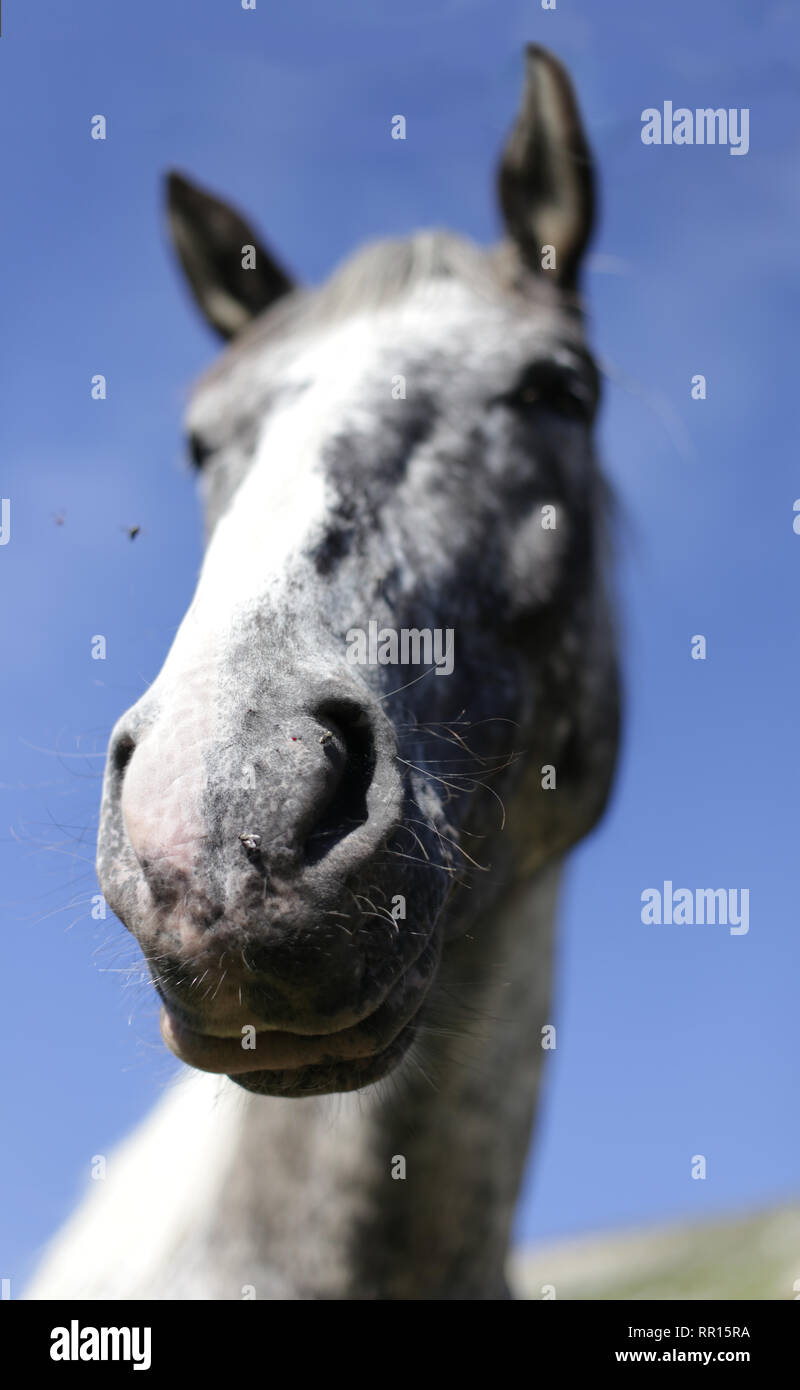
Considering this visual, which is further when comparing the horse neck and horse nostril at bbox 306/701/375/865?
the horse neck

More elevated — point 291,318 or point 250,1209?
point 291,318

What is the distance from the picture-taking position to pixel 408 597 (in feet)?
7.61

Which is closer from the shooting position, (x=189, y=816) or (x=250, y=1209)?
(x=189, y=816)

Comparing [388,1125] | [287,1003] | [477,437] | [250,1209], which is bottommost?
[250,1209]

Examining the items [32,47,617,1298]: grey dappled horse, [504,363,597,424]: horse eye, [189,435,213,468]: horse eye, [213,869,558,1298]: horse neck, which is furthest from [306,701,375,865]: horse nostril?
[189,435,213,468]: horse eye

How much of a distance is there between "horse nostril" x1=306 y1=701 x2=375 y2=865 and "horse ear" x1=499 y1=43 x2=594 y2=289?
2.30 metres

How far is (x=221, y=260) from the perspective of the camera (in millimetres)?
4082

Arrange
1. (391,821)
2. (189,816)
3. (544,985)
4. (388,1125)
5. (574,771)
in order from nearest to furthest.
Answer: (189,816)
(391,821)
(388,1125)
(574,771)
(544,985)

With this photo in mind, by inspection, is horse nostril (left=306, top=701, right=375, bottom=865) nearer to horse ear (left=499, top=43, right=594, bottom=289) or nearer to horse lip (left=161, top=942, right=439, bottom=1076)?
horse lip (left=161, top=942, right=439, bottom=1076)

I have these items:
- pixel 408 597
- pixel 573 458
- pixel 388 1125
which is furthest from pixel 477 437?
pixel 388 1125

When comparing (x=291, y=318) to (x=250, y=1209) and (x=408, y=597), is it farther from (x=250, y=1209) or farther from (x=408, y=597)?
(x=250, y=1209)

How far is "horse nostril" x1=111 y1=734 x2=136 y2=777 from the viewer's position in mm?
1781

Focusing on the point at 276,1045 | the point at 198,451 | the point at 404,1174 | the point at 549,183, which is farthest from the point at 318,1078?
the point at 549,183
